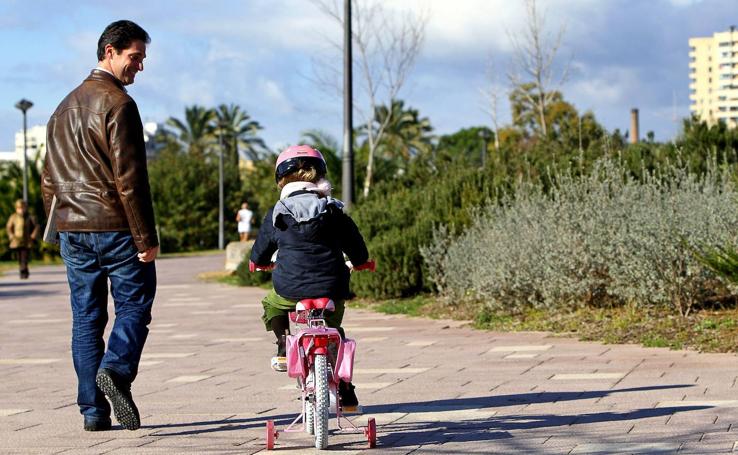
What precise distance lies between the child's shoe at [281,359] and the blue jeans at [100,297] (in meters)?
0.66

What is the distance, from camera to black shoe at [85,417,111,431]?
21.2ft

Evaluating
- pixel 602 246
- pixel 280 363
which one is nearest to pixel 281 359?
pixel 280 363

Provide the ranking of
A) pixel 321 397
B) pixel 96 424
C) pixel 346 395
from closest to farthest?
pixel 321 397 < pixel 346 395 < pixel 96 424

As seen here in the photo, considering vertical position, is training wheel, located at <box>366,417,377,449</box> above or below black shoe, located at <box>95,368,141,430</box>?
below

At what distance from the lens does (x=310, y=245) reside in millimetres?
6047

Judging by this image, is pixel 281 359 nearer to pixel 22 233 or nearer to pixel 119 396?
pixel 119 396

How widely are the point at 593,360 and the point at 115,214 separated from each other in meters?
4.60

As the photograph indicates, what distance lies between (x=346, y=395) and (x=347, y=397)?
0.5 inches

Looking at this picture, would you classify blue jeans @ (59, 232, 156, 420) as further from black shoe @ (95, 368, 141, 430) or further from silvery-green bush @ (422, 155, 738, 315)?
silvery-green bush @ (422, 155, 738, 315)

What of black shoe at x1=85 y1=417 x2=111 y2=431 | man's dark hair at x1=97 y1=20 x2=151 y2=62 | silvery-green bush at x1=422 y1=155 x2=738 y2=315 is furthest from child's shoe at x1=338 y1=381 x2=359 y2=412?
silvery-green bush at x1=422 y1=155 x2=738 y2=315

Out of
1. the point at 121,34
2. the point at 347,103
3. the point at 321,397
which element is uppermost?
the point at 347,103

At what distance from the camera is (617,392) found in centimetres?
785

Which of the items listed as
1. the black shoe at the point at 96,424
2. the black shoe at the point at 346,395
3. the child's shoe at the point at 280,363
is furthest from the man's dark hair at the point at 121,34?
the black shoe at the point at 346,395

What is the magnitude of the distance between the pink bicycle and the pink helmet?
2.13 feet
